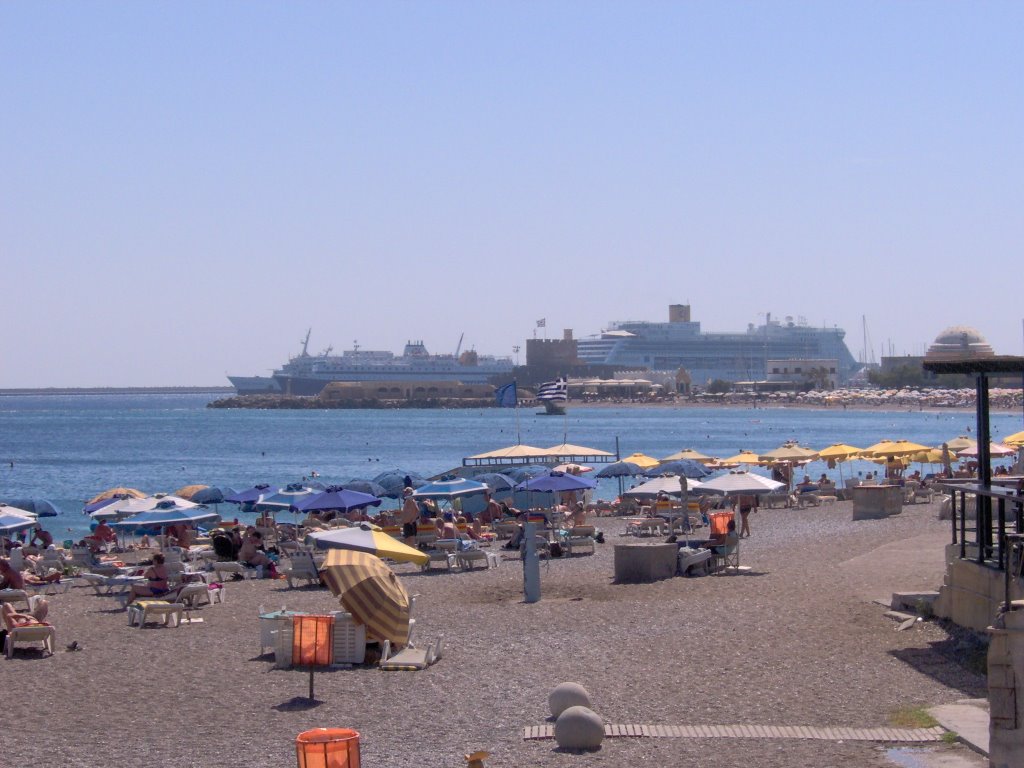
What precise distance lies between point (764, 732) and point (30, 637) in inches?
232

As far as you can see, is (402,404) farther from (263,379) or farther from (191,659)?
(191,659)

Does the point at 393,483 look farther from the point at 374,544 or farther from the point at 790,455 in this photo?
the point at 374,544

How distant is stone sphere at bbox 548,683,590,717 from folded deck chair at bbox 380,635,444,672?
185 centimetres

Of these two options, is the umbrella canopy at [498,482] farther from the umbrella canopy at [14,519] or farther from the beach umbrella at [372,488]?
the umbrella canopy at [14,519]

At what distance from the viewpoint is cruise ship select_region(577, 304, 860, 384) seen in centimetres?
15512

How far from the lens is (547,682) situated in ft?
28.2

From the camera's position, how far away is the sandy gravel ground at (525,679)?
275 inches

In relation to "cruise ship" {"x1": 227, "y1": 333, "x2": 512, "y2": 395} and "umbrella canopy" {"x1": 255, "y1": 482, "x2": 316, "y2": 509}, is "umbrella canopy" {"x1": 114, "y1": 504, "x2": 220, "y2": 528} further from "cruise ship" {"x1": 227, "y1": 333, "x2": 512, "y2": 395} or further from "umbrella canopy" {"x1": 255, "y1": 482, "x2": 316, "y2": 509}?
"cruise ship" {"x1": 227, "y1": 333, "x2": 512, "y2": 395}

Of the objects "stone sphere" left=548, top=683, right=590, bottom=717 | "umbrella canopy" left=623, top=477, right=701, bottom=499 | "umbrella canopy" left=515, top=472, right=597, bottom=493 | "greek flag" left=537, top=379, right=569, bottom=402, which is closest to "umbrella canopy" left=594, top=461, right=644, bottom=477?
"greek flag" left=537, top=379, right=569, bottom=402

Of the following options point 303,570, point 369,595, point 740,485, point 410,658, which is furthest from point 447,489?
point 410,658

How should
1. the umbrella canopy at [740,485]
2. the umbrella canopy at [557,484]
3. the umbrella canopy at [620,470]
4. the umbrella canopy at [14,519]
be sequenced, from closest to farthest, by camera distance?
1. the umbrella canopy at [740,485]
2. the umbrella canopy at [14,519]
3. the umbrella canopy at [557,484]
4. the umbrella canopy at [620,470]

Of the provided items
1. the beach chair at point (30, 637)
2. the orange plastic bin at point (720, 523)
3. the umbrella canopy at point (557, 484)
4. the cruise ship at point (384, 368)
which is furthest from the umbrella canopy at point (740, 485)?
the cruise ship at point (384, 368)

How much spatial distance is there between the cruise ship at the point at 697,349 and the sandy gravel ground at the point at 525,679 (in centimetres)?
14149

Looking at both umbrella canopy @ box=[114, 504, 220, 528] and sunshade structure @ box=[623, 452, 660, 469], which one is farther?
sunshade structure @ box=[623, 452, 660, 469]
